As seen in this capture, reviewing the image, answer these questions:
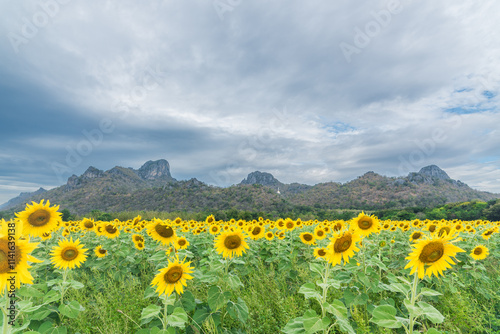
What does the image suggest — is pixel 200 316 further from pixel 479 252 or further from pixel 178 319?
pixel 479 252

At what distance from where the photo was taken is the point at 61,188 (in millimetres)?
116438

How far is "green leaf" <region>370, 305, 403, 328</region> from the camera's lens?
2.32 m

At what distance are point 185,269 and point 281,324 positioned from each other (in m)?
2.10

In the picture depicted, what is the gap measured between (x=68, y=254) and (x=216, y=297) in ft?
8.88

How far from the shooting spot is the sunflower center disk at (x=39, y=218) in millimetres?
4285

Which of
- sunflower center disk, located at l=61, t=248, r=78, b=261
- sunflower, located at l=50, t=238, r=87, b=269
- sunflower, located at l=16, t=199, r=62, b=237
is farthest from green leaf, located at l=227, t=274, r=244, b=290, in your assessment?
sunflower, located at l=16, t=199, r=62, b=237

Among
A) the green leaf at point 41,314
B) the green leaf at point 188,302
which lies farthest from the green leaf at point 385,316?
the green leaf at point 41,314

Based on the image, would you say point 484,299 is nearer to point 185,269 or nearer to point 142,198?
point 185,269

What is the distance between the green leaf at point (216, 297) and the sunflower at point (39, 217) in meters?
3.25

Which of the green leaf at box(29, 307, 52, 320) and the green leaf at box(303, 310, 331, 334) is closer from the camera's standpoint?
the green leaf at box(303, 310, 331, 334)

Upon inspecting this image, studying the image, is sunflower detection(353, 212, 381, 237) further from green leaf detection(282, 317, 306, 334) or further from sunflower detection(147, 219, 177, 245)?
sunflower detection(147, 219, 177, 245)

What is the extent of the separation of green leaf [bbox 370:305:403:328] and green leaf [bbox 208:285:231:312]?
73.4 inches

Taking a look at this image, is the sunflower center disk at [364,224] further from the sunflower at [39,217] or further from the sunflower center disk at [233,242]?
the sunflower at [39,217]

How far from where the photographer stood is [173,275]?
10.4 feet
